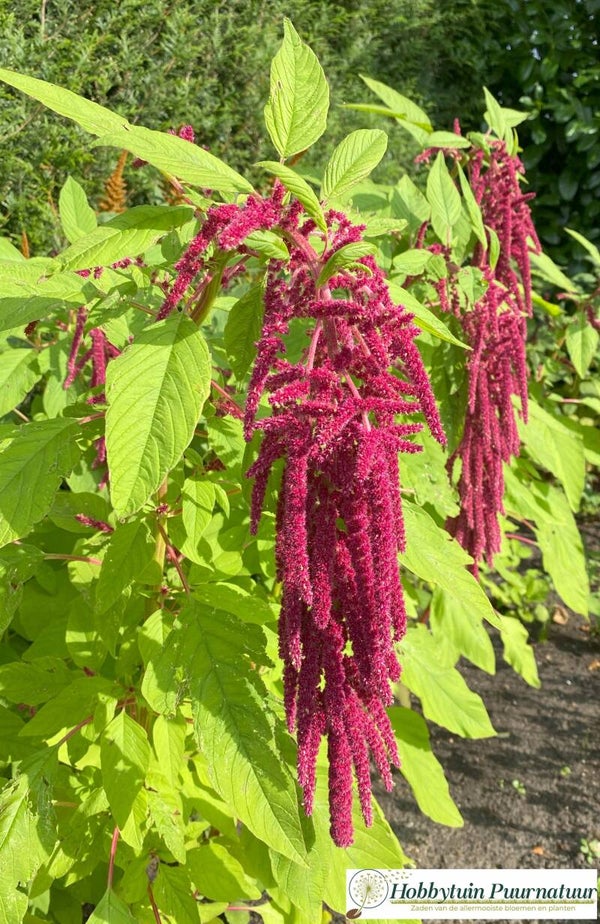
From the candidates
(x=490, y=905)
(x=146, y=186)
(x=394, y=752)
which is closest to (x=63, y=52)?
(x=146, y=186)

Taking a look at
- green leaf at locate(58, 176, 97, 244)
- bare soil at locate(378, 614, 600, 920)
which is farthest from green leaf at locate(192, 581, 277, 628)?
bare soil at locate(378, 614, 600, 920)

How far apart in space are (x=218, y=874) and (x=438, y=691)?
0.68m

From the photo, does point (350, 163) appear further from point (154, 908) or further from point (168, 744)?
point (154, 908)

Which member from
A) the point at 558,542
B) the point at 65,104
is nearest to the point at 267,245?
the point at 65,104

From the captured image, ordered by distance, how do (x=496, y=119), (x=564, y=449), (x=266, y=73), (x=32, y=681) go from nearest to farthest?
1. (x=32, y=681)
2. (x=496, y=119)
3. (x=564, y=449)
4. (x=266, y=73)

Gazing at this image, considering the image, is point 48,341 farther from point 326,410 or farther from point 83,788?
point 326,410

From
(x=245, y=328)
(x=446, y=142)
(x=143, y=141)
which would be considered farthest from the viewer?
(x=446, y=142)

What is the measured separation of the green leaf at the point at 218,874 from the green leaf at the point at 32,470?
893 millimetres

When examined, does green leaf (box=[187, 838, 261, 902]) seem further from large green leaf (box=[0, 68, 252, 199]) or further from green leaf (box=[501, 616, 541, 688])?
green leaf (box=[501, 616, 541, 688])

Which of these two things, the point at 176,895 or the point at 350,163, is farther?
the point at 176,895

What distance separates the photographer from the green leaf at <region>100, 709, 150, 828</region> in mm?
1217

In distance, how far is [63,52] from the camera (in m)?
3.33

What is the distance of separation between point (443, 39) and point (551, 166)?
57.0 inches

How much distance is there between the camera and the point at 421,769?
1852 millimetres
